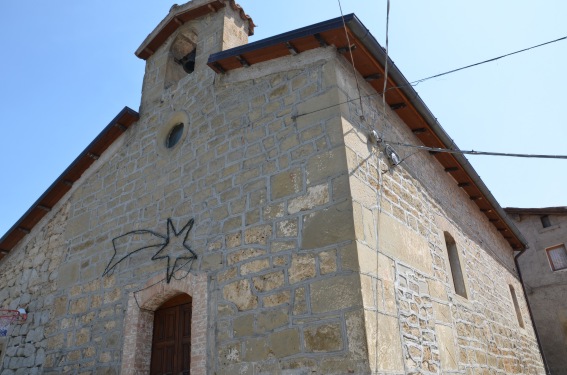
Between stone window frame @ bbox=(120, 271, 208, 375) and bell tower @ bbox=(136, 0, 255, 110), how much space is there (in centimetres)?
272

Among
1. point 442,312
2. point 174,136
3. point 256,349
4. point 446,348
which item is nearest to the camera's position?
point 256,349

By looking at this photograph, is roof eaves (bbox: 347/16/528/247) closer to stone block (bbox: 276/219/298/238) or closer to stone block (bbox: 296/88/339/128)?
stone block (bbox: 296/88/339/128)

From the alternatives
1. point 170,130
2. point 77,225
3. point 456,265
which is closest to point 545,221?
point 456,265

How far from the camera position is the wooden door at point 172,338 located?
4637mm

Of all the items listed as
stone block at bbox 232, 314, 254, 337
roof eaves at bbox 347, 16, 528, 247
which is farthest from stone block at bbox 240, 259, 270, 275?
roof eaves at bbox 347, 16, 528, 247

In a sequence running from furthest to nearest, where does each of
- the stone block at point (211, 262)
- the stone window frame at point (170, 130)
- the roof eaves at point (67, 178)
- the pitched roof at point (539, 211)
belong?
the pitched roof at point (539, 211)
the roof eaves at point (67, 178)
the stone window frame at point (170, 130)
the stone block at point (211, 262)

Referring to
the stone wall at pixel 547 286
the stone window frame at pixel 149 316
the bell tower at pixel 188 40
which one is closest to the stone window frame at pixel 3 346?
the stone window frame at pixel 149 316

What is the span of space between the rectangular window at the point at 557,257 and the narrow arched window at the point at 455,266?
8432mm

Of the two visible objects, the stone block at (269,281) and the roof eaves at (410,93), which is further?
the roof eaves at (410,93)

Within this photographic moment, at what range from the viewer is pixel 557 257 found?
12758 millimetres

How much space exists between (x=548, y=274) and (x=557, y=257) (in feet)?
1.91

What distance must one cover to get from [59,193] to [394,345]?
5722 mm

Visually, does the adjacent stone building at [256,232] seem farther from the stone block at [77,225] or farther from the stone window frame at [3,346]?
the stone window frame at [3,346]

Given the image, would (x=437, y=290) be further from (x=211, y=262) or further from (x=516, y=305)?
(x=516, y=305)
